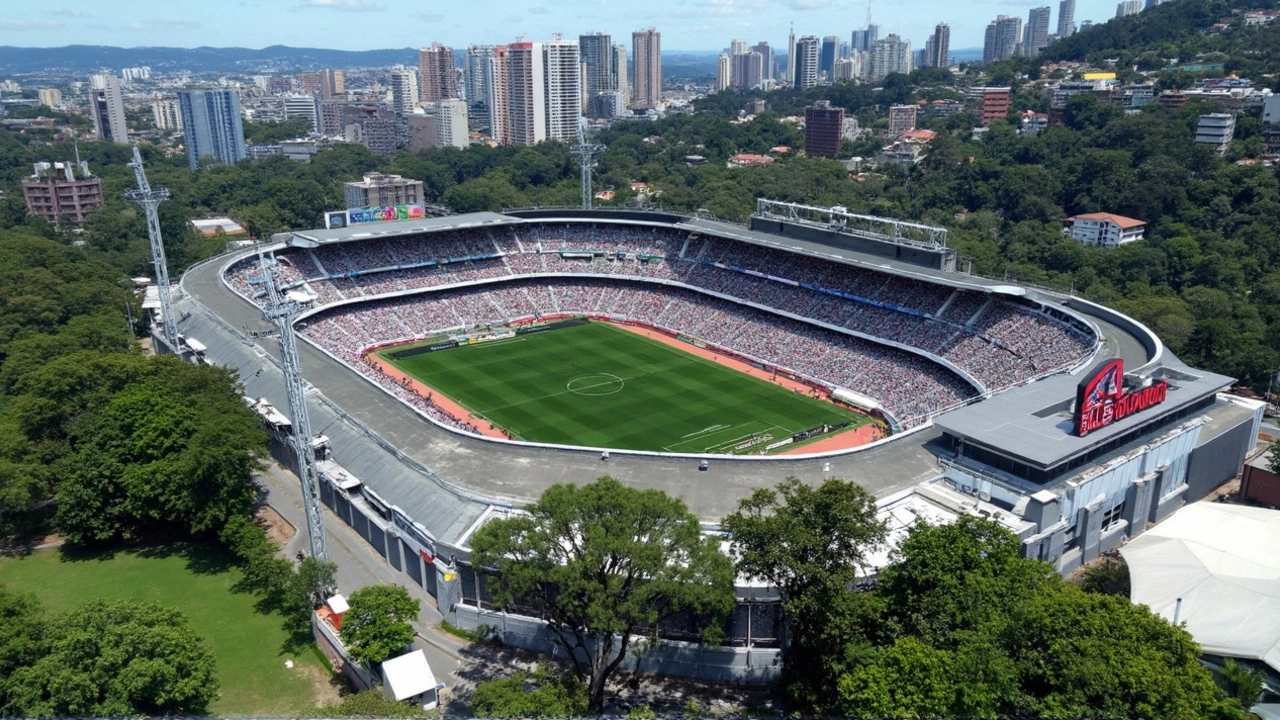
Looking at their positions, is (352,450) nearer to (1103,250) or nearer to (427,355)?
(427,355)

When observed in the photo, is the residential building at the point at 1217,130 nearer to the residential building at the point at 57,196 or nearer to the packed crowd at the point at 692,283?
the packed crowd at the point at 692,283

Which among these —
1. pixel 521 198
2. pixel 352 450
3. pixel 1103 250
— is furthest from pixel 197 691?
pixel 521 198

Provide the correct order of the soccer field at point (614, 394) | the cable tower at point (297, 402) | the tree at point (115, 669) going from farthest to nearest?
the soccer field at point (614, 394), the cable tower at point (297, 402), the tree at point (115, 669)

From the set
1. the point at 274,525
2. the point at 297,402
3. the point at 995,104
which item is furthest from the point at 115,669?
the point at 995,104

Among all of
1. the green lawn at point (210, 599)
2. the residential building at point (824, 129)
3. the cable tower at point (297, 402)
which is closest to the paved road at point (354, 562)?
the cable tower at point (297, 402)

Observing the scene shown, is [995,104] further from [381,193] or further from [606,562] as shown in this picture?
[606,562]

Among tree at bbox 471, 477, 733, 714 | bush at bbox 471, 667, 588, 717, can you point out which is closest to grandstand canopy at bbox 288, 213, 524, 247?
tree at bbox 471, 477, 733, 714
